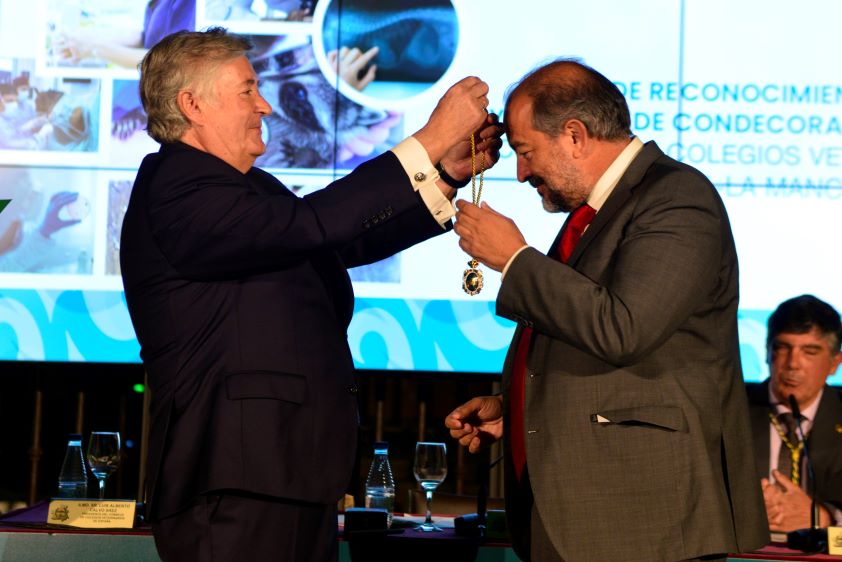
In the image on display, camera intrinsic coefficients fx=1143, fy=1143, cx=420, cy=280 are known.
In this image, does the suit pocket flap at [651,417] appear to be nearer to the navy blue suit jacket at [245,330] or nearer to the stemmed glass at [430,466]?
the navy blue suit jacket at [245,330]

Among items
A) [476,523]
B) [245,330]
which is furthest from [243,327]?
[476,523]

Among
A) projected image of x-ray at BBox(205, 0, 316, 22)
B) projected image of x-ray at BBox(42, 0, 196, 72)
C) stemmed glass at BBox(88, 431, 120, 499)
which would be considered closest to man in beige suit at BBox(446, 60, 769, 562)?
stemmed glass at BBox(88, 431, 120, 499)

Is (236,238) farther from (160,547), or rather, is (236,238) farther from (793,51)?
(793,51)

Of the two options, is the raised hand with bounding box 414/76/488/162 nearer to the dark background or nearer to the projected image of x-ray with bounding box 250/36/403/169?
the projected image of x-ray with bounding box 250/36/403/169

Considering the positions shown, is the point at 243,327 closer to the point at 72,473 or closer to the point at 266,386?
the point at 266,386

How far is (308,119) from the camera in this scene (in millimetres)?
4348

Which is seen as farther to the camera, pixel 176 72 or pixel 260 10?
pixel 260 10

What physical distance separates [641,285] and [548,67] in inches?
20.1

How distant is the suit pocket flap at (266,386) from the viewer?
182 cm

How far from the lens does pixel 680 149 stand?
429 centimetres

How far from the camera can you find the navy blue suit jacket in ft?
5.98

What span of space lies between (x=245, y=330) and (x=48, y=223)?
9.17 ft

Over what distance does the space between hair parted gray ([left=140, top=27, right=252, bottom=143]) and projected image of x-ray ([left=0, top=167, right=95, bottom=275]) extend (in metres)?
2.44

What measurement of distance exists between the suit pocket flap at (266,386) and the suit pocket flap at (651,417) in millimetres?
493
